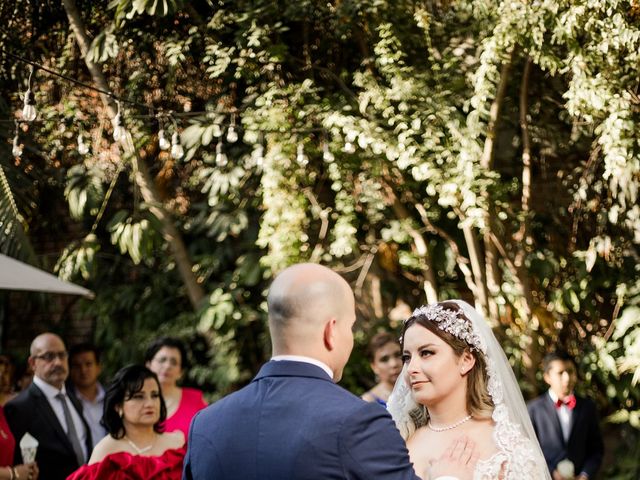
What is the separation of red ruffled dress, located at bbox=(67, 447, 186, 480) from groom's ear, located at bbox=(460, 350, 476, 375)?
1.63 metres

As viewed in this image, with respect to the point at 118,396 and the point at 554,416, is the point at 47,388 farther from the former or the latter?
the point at 554,416

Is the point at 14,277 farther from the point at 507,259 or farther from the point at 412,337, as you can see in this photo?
the point at 507,259

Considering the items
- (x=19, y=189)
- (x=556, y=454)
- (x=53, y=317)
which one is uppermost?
(x=19, y=189)

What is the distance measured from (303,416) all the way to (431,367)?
3.46ft

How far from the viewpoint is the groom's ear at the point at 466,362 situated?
10.3ft

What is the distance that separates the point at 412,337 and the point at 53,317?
701 cm

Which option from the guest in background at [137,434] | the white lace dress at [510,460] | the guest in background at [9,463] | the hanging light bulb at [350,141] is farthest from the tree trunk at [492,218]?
the guest in background at [9,463]

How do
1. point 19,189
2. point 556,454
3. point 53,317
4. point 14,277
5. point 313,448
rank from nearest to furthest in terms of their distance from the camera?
→ 1. point 313,448
2. point 14,277
3. point 556,454
4. point 19,189
5. point 53,317

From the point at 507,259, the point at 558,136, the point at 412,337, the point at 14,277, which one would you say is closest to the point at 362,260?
the point at 507,259

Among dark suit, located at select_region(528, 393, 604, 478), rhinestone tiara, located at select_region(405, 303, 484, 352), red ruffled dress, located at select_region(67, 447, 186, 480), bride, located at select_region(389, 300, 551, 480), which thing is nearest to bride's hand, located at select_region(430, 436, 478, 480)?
bride, located at select_region(389, 300, 551, 480)

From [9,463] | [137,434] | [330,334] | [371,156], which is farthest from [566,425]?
[330,334]

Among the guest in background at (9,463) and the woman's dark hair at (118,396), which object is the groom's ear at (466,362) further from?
the guest in background at (9,463)

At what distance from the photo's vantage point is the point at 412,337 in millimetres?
3178

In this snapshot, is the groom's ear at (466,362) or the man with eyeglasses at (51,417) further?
the man with eyeglasses at (51,417)
